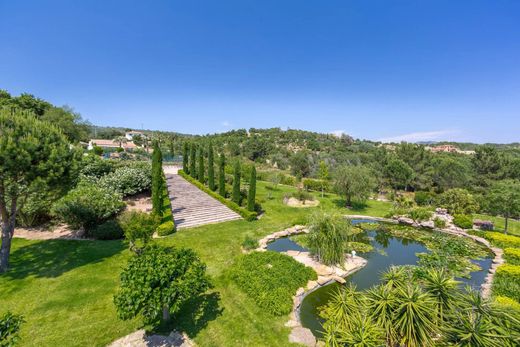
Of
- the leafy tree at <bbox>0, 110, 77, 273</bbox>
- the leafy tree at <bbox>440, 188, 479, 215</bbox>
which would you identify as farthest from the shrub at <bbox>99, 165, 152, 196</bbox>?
the leafy tree at <bbox>440, 188, 479, 215</bbox>

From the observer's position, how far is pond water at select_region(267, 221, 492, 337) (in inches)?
337

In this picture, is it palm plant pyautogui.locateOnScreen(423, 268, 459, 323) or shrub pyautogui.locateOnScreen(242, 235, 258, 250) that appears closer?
palm plant pyautogui.locateOnScreen(423, 268, 459, 323)

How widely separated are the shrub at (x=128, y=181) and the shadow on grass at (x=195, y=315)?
47.5 ft

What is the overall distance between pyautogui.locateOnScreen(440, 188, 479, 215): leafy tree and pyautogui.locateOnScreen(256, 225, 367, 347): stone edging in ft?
48.4

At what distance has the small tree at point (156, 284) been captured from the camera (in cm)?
552

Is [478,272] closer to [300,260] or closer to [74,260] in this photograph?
[300,260]

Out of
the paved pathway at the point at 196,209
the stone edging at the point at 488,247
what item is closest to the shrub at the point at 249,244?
the paved pathway at the point at 196,209

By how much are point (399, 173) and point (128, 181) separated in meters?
37.4

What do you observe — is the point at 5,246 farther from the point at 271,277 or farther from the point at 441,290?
the point at 441,290

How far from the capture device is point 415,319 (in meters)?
5.60

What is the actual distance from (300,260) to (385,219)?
12106 mm

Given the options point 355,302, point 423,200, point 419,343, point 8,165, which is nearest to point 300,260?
point 355,302

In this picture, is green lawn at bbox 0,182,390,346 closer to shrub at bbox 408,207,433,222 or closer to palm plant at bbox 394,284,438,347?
A: palm plant at bbox 394,284,438,347

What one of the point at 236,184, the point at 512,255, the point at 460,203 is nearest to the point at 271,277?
the point at 236,184
